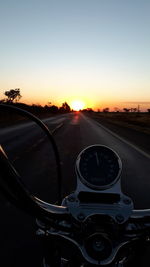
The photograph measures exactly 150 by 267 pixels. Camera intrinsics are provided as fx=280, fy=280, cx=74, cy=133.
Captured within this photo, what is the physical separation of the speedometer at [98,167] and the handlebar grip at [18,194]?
321 mm

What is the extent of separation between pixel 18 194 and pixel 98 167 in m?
0.85

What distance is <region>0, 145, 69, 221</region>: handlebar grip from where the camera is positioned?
1.23 m

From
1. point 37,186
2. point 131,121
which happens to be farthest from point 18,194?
point 131,121

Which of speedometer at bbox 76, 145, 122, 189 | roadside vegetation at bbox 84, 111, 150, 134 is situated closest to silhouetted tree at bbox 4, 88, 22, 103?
roadside vegetation at bbox 84, 111, 150, 134

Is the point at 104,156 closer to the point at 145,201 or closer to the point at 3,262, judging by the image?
the point at 3,262

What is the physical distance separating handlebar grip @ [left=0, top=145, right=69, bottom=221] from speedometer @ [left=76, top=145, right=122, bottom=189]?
32 centimetres

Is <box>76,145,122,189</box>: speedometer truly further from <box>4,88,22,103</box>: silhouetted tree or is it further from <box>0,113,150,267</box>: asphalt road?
<box>4,88,22,103</box>: silhouetted tree

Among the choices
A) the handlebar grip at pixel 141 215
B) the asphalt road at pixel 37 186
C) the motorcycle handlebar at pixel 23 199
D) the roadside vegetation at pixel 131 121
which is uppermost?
the motorcycle handlebar at pixel 23 199

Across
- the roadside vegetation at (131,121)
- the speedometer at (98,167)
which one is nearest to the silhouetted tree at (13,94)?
the roadside vegetation at (131,121)

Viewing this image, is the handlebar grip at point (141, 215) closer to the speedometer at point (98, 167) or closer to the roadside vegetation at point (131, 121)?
the speedometer at point (98, 167)

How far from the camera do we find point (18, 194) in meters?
1.34

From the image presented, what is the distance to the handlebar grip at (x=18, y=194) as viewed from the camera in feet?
4.04

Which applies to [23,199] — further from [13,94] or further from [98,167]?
[13,94]

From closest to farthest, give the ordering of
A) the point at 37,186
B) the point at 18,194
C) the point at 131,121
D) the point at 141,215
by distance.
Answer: the point at 18,194
the point at 141,215
the point at 37,186
the point at 131,121
